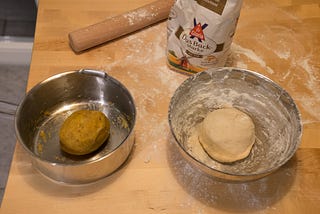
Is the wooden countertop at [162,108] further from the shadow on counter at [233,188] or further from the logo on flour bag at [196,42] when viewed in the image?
the logo on flour bag at [196,42]

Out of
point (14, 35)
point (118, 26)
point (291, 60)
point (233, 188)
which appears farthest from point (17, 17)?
point (233, 188)

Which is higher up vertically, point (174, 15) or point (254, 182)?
point (174, 15)

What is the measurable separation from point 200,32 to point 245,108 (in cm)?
23

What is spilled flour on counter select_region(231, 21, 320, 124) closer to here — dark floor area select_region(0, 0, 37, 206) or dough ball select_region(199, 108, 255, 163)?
dough ball select_region(199, 108, 255, 163)

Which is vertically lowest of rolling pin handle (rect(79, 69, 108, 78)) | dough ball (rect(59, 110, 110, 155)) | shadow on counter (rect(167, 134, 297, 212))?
shadow on counter (rect(167, 134, 297, 212))

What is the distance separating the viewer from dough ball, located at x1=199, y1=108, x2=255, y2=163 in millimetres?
822

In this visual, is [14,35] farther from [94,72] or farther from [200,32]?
[200,32]

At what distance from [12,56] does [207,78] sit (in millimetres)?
1235

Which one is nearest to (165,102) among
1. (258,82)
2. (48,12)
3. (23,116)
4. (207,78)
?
(207,78)

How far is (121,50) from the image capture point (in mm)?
1042

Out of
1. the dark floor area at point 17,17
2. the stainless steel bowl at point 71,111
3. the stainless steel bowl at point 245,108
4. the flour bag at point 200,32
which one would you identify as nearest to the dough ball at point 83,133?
the stainless steel bowl at point 71,111

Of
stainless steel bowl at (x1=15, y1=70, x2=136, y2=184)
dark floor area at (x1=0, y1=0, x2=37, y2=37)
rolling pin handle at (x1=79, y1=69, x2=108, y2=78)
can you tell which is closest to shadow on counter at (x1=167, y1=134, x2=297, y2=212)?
stainless steel bowl at (x1=15, y1=70, x2=136, y2=184)

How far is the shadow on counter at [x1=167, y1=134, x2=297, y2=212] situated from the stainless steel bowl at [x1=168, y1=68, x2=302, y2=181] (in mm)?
32

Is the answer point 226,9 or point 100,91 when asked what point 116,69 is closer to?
point 100,91
